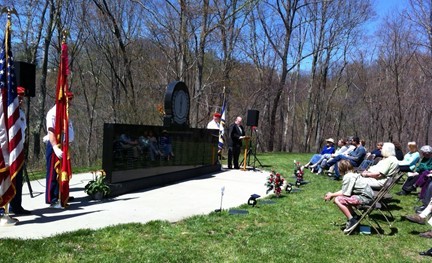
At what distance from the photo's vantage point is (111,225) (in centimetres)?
563

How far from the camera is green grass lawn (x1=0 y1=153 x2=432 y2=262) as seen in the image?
174 inches

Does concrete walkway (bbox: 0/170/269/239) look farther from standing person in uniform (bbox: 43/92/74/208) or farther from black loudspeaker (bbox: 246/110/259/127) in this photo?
black loudspeaker (bbox: 246/110/259/127)

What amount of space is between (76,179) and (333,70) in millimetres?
32313

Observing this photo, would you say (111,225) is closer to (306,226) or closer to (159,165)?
(306,226)

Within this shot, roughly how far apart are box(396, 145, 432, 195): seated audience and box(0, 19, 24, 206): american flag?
7.80 m

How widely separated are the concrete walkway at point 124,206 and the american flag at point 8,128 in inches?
26.0

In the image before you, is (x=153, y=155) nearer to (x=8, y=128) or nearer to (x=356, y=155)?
(x=8, y=128)

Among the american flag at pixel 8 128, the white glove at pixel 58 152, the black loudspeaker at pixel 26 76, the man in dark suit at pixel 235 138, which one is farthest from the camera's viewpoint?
the man in dark suit at pixel 235 138

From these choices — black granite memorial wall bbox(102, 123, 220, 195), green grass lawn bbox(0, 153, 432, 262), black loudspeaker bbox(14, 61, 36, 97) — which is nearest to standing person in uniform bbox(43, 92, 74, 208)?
black loudspeaker bbox(14, 61, 36, 97)

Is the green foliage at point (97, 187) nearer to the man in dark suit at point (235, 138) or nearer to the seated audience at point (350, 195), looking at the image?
the seated audience at point (350, 195)

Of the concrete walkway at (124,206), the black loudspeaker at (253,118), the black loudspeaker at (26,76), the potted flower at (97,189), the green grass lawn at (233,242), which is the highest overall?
the black loudspeaker at (26,76)

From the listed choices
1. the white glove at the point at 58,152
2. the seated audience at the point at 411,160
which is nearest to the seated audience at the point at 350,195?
the seated audience at the point at 411,160

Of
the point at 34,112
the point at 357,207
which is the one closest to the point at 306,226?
the point at 357,207

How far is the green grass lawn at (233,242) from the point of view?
441cm
